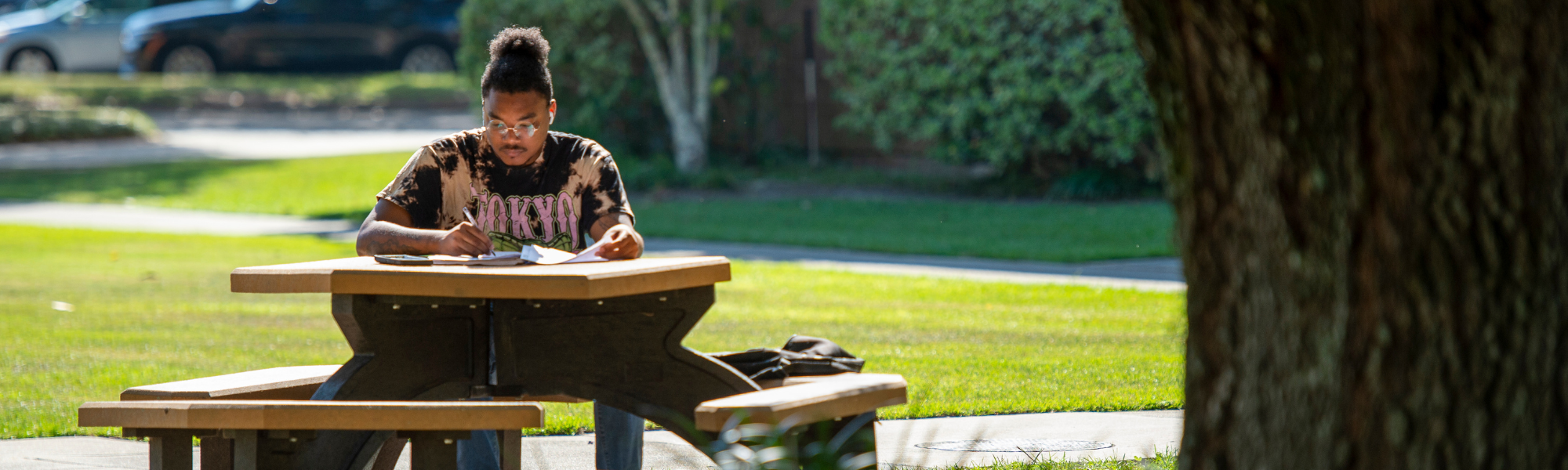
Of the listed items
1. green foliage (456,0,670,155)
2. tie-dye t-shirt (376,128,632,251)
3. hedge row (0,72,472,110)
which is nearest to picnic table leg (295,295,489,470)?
tie-dye t-shirt (376,128,632,251)

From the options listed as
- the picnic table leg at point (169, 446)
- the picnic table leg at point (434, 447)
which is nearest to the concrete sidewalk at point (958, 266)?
the picnic table leg at point (434, 447)

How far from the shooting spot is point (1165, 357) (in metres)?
6.68

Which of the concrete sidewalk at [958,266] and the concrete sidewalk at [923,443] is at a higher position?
the concrete sidewalk at [923,443]

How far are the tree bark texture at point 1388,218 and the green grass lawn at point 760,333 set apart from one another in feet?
10.5

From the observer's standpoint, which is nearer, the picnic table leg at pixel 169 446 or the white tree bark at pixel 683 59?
the picnic table leg at pixel 169 446

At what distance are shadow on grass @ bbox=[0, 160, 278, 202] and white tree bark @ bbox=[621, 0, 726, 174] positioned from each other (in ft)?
16.6

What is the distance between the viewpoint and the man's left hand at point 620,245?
3.83 metres

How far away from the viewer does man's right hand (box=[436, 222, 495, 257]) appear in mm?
3805

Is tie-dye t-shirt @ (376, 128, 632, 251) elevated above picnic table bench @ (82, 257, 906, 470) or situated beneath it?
elevated above

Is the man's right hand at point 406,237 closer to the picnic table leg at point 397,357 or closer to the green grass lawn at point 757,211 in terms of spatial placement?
the picnic table leg at point 397,357

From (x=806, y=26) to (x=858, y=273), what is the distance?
8.37 meters

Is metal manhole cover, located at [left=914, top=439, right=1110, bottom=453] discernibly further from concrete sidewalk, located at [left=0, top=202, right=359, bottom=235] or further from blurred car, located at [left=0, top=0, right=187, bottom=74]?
blurred car, located at [left=0, top=0, right=187, bottom=74]

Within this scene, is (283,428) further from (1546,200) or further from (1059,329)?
(1059,329)

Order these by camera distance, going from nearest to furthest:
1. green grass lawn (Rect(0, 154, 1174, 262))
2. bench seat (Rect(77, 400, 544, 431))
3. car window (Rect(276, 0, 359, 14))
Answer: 1. bench seat (Rect(77, 400, 544, 431))
2. green grass lawn (Rect(0, 154, 1174, 262))
3. car window (Rect(276, 0, 359, 14))
